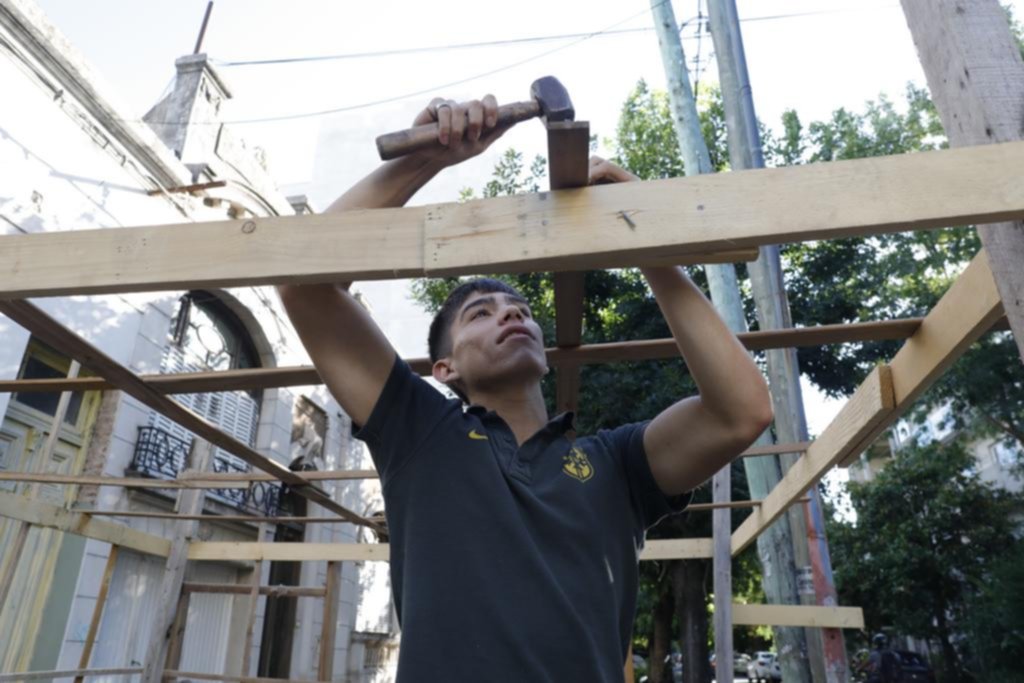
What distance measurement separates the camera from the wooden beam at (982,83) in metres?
1.49

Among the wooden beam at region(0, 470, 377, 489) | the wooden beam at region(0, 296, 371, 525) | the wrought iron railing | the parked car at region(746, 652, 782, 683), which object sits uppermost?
the wrought iron railing

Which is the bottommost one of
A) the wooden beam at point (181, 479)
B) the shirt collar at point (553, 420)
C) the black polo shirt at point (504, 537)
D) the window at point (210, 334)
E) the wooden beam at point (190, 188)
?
the black polo shirt at point (504, 537)

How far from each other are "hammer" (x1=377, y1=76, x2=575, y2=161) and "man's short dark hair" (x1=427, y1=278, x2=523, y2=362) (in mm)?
692

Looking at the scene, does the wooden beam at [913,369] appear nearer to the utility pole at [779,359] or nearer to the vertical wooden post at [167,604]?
the utility pole at [779,359]

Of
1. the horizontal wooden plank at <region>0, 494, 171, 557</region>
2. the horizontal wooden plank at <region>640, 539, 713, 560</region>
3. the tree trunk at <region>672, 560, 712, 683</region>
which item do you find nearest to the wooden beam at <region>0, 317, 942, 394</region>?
the horizontal wooden plank at <region>0, 494, 171, 557</region>

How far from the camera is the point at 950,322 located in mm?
2010

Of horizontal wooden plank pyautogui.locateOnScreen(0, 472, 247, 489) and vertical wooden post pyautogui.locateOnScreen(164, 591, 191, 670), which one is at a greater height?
horizontal wooden plank pyautogui.locateOnScreen(0, 472, 247, 489)

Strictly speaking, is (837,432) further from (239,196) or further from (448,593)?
(239,196)

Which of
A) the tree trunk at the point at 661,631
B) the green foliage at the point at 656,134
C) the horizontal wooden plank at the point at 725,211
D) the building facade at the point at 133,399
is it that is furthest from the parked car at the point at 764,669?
the horizontal wooden plank at the point at 725,211

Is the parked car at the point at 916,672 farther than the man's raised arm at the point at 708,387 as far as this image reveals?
Yes

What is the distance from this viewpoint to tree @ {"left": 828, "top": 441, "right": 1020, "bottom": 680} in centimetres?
1673

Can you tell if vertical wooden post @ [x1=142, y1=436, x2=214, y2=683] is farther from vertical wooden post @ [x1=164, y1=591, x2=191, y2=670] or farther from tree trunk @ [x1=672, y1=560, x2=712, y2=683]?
tree trunk @ [x1=672, y1=560, x2=712, y2=683]

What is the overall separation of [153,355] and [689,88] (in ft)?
23.6

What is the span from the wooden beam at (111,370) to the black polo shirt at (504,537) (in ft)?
3.44
